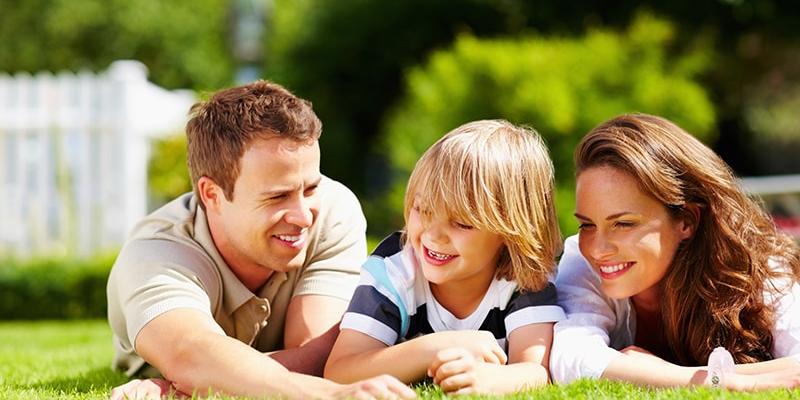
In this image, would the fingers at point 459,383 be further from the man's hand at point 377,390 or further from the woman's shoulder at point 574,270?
the woman's shoulder at point 574,270

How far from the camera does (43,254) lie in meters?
10.9

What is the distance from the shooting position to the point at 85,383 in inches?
173

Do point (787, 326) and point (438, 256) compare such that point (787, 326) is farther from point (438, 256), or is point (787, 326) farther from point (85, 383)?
point (85, 383)

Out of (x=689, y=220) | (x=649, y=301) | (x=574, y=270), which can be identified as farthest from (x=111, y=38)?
(x=689, y=220)

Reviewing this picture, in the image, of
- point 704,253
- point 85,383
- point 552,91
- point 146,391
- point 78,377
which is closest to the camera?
point 146,391

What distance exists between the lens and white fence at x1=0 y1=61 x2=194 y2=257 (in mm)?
11016

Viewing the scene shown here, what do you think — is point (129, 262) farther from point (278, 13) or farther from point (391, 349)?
point (278, 13)

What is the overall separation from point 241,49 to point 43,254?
3.24m

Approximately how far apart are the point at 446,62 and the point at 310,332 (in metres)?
8.91

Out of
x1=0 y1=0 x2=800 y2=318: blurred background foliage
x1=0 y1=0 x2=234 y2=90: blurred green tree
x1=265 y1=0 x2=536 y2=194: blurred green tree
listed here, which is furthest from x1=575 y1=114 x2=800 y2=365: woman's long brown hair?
x1=0 y1=0 x2=234 y2=90: blurred green tree

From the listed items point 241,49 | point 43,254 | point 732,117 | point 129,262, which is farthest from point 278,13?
point 129,262

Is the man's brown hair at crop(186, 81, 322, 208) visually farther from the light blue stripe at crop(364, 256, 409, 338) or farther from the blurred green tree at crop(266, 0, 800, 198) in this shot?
the blurred green tree at crop(266, 0, 800, 198)

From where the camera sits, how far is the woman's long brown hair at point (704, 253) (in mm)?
3816

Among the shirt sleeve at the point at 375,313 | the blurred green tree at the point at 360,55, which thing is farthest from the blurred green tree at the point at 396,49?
the shirt sleeve at the point at 375,313
